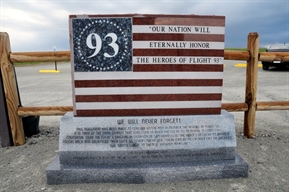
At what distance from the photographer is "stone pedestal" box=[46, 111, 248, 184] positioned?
103 inches

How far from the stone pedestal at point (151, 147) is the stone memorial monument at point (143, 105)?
11 mm

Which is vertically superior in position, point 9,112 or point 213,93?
point 213,93

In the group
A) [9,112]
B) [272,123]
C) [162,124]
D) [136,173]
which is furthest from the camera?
[272,123]

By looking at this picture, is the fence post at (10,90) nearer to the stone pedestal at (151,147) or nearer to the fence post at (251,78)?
the stone pedestal at (151,147)

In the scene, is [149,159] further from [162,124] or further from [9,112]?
[9,112]

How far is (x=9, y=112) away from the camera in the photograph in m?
3.56

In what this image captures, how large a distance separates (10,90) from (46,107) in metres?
0.55

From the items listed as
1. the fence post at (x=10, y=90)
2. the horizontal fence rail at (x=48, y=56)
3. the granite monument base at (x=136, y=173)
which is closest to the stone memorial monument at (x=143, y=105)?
the granite monument base at (x=136, y=173)

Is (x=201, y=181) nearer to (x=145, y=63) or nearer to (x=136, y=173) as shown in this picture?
(x=136, y=173)

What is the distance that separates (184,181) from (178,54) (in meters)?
1.39

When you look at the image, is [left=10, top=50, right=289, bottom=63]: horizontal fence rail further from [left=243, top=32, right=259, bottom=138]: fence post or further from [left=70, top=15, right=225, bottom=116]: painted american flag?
[left=70, top=15, right=225, bottom=116]: painted american flag

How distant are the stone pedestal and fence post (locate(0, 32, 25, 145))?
134 cm

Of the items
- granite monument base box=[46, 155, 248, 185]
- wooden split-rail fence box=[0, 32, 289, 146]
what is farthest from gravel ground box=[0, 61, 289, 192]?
wooden split-rail fence box=[0, 32, 289, 146]

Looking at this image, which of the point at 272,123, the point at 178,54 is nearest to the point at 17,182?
the point at 178,54
